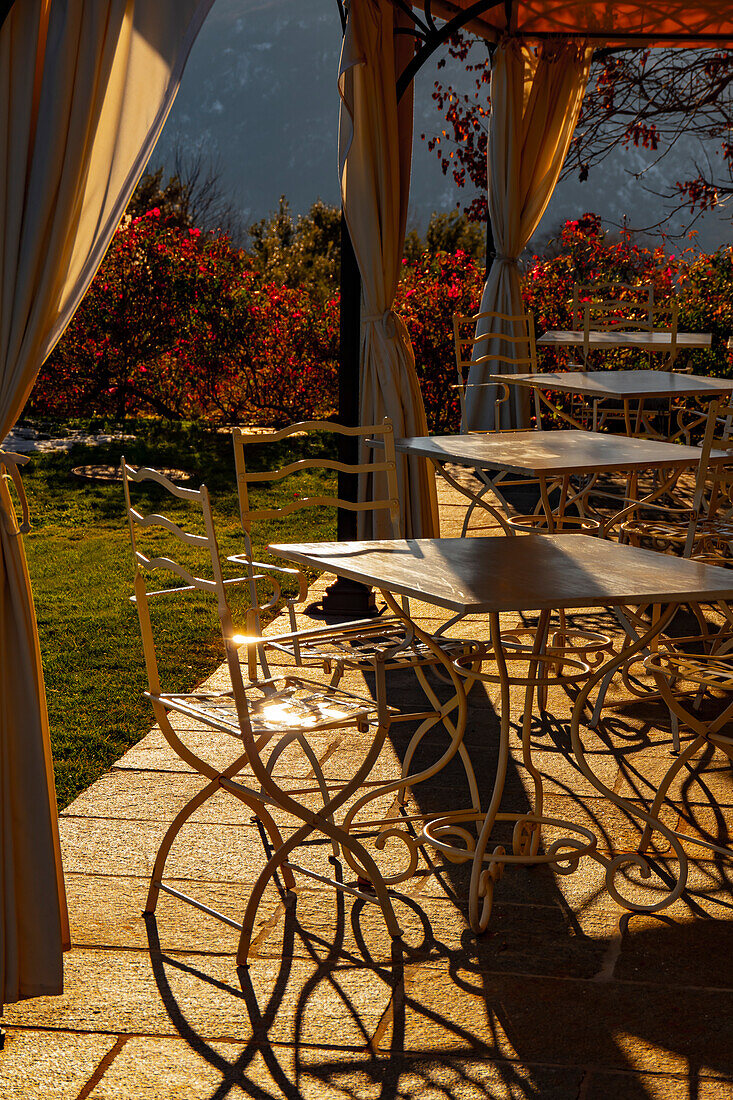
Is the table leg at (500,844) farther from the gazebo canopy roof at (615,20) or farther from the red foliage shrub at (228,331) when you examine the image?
the red foliage shrub at (228,331)

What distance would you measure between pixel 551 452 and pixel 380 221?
1604mm

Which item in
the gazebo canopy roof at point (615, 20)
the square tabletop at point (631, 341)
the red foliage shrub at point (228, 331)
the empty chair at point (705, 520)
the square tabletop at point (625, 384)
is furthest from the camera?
the red foliage shrub at point (228, 331)

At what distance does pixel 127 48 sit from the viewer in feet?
7.57

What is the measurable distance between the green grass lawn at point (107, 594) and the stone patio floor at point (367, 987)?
0.67 m

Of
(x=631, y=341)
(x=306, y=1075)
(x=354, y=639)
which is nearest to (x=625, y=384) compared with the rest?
(x=631, y=341)

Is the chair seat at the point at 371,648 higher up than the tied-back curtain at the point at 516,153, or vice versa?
the tied-back curtain at the point at 516,153

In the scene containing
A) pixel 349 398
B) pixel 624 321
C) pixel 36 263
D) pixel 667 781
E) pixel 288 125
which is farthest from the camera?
pixel 288 125

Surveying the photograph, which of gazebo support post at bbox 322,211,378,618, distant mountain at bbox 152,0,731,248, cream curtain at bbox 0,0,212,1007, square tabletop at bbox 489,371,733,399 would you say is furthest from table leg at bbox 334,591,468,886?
distant mountain at bbox 152,0,731,248

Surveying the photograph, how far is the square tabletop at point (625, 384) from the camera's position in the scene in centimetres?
530

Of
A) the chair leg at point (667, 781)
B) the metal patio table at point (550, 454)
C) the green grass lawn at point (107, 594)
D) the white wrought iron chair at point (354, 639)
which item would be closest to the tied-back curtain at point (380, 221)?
the metal patio table at point (550, 454)

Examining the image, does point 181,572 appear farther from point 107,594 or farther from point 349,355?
point 107,594

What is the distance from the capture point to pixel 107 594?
226 inches

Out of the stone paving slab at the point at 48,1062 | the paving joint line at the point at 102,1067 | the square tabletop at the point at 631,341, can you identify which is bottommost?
the paving joint line at the point at 102,1067

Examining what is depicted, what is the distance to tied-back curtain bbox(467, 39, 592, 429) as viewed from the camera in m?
7.91
